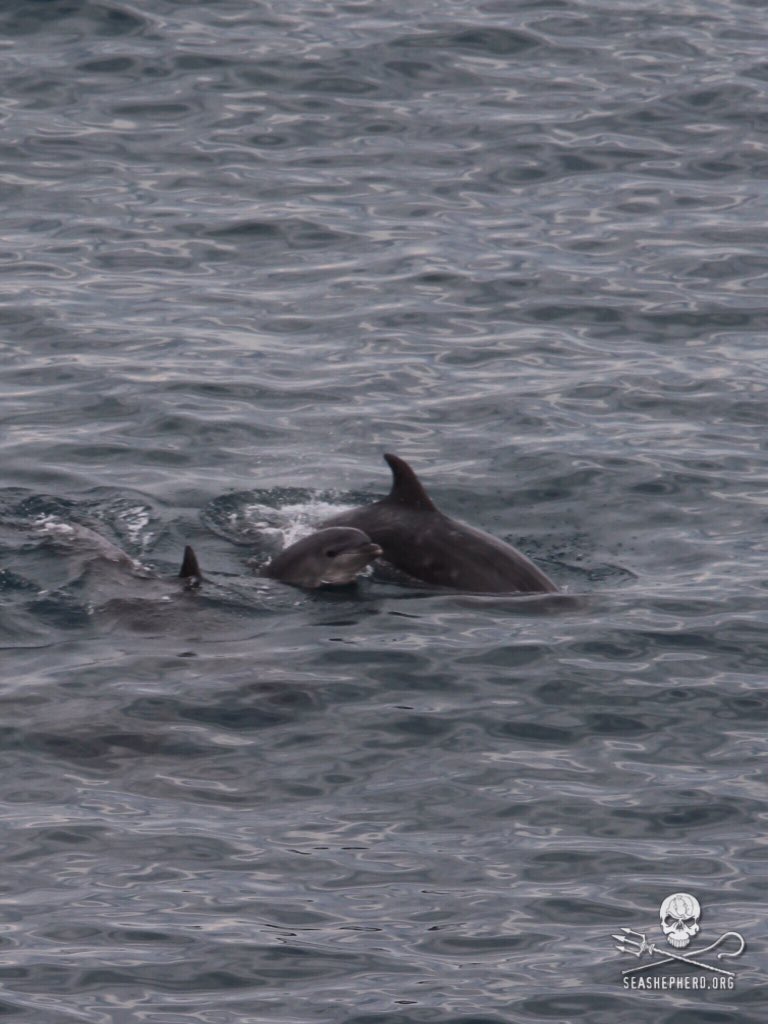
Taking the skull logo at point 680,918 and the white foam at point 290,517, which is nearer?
the skull logo at point 680,918

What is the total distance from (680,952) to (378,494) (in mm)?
7171

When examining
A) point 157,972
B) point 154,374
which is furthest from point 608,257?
point 157,972

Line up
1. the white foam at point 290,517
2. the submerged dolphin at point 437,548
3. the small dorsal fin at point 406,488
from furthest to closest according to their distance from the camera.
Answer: the white foam at point 290,517, the small dorsal fin at point 406,488, the submerged dolphin at point 437,548

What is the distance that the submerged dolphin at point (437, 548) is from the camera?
46.0ft

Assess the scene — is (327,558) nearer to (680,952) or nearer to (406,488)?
(406,488)

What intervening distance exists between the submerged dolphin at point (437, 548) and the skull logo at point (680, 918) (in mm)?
4296

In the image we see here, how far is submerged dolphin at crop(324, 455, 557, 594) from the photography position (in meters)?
14.0

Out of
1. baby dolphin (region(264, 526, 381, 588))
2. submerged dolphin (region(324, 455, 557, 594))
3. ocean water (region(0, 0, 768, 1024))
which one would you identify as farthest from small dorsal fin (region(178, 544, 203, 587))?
submerged dolphin (region(324, 455, 557, 594))

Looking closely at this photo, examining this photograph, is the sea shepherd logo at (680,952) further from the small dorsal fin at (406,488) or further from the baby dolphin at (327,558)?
the small dorsal fin at (406,488)

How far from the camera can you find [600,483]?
52.8 ft

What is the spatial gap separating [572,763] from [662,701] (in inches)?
42.8

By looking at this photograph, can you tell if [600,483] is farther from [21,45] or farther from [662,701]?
[21,45]

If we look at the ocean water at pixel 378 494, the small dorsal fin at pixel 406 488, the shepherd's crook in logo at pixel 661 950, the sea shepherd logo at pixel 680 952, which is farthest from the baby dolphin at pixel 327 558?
the shepherd's crook in logo at pixel 661 950

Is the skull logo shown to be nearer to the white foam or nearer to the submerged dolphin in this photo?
the submerged dolphin
